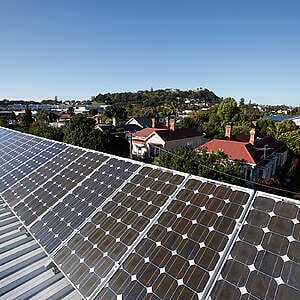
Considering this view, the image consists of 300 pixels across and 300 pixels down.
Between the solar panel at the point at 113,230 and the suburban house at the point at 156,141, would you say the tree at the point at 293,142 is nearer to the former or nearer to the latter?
the suburban house at the point at 156,141

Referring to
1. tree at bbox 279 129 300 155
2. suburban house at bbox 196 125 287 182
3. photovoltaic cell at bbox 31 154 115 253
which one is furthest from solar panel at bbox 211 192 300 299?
tree at bbox 279 129 300 155

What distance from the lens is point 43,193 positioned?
24.6 feet

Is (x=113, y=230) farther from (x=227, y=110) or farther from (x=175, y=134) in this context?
(x=227, y=110)

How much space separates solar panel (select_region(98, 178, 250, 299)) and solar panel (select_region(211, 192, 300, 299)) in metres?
0.22

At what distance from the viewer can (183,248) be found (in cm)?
417

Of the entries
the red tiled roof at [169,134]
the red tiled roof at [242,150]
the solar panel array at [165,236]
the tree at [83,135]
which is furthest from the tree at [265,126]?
the solar panel array at [165,236]

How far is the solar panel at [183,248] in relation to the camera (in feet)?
12.2

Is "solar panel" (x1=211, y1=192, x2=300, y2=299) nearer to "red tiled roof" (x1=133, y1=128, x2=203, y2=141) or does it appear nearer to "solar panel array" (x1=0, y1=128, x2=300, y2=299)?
"solar panel array" (x1=0, y1=128, x2=300, y2=299)

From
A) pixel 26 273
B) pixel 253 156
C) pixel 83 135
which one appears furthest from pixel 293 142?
pixel 26 273

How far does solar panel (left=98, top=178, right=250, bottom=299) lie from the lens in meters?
3.71

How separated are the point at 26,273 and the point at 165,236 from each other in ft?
11.2

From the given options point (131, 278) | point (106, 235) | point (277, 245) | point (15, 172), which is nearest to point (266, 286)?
point (277, 245)

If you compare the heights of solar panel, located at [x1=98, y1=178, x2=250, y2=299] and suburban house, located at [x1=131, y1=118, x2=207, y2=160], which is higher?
solar panel, located at [x1=98, y1=178, x2=250, y2=299]

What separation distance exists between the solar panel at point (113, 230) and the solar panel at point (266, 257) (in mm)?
1785
